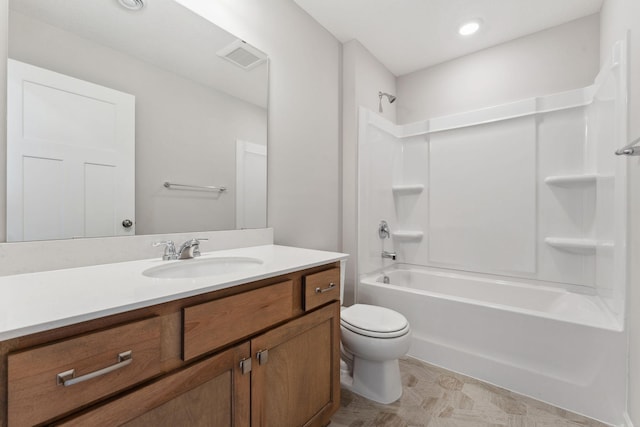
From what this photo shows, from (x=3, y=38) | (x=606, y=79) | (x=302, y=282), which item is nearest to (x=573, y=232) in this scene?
(x=606, y=79)

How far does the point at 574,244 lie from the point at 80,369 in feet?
8.98

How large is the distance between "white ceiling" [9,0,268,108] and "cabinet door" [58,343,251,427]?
128 centimetres

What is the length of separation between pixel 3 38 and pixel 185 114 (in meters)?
0.61

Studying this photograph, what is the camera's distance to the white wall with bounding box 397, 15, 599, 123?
2.14 meters

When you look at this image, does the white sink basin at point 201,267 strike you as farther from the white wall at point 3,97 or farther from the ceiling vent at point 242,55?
the ceiling vent at point 242,55

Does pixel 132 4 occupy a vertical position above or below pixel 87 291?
above

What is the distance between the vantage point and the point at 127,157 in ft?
3.98

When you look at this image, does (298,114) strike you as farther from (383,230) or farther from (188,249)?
(383,230)

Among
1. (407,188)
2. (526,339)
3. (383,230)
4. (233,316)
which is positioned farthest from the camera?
(407,188)

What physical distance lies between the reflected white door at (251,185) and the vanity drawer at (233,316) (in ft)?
2.22

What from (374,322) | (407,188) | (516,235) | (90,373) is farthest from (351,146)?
(90,373)

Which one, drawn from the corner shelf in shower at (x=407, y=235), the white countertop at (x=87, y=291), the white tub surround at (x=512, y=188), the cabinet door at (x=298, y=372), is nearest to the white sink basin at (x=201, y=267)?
the white countertop at (x=87, y=291)

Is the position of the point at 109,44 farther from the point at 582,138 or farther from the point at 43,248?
the point at 582,138

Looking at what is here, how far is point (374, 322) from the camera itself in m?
1.65
